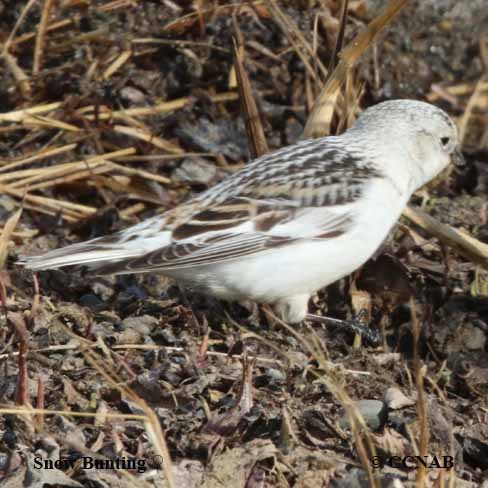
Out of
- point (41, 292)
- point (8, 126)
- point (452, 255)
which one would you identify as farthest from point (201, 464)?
point (8, 126)

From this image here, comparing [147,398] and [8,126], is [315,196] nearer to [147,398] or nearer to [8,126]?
[147,398]

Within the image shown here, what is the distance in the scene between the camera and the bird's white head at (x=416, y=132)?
5121 millimetres

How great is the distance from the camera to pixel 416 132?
5211 millimetres

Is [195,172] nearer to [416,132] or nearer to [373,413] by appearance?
[416,132]

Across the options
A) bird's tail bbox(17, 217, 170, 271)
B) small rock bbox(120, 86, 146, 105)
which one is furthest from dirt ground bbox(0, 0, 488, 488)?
bird's tail bbox(17, 217, 170, 271)

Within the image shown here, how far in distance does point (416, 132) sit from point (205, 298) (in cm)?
136

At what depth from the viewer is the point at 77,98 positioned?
5.69 metres

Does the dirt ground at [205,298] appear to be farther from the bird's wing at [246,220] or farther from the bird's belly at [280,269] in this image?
the bird's wing at [246,220]

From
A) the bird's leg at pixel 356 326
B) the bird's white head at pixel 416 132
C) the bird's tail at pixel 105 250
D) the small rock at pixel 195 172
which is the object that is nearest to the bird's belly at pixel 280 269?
the bird's tail at pixel 105 250

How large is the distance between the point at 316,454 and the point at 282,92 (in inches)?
117

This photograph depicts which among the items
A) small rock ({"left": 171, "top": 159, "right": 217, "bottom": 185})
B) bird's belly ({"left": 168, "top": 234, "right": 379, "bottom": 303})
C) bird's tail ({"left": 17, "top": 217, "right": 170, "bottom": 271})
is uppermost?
bird's tail ({"left": 17, "top": 217, "right": 170, "bottom": 271})

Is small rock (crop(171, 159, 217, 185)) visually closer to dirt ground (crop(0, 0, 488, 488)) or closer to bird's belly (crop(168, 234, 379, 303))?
dirt ground (crop(0, 0, 488, 488))

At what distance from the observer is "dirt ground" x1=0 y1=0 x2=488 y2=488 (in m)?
3.60

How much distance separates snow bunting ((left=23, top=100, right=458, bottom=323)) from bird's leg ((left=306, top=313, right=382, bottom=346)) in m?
0.22
